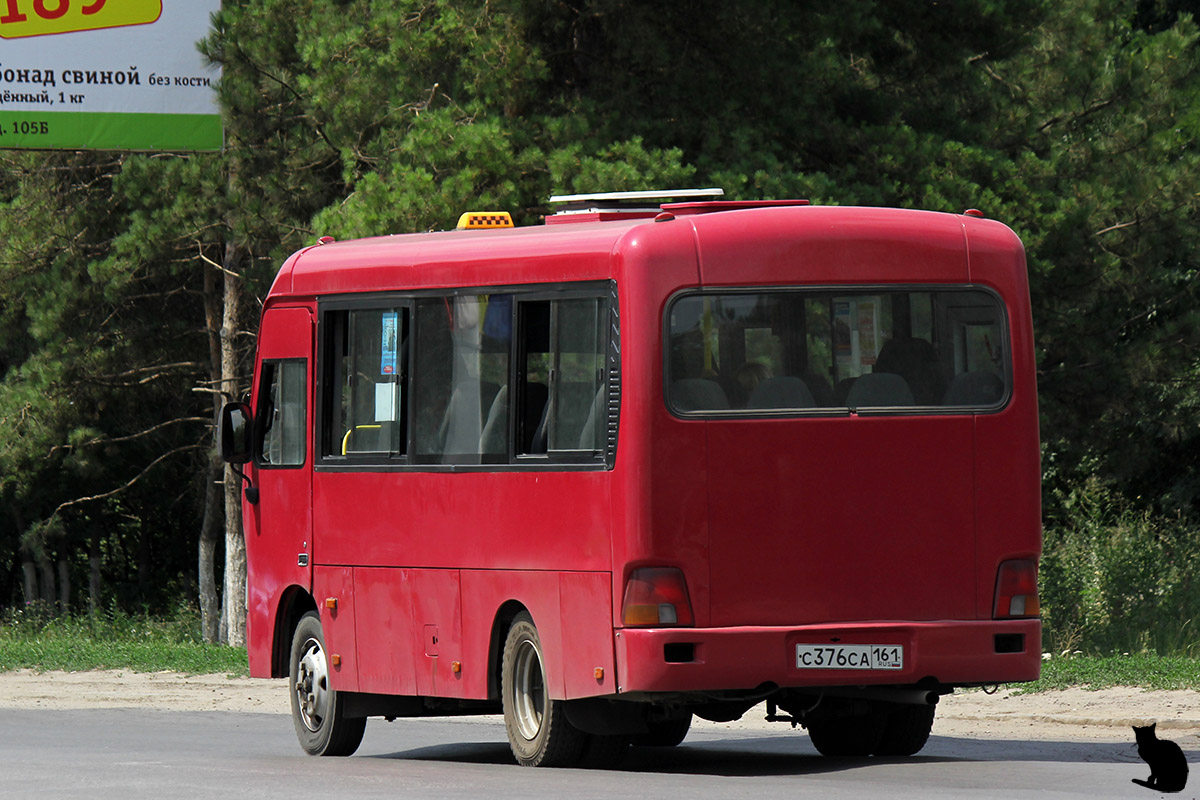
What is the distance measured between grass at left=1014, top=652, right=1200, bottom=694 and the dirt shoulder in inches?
6.4

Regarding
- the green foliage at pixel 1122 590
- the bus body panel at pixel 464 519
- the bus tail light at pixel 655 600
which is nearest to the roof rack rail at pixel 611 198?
the bus body panel at pixel 464 519

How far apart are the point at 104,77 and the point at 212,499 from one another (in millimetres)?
10758

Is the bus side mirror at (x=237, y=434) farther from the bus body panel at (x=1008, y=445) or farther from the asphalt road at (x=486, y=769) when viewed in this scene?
the bus body panel at (x=1008, y=445)

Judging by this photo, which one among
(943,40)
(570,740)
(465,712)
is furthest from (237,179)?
(570,740)

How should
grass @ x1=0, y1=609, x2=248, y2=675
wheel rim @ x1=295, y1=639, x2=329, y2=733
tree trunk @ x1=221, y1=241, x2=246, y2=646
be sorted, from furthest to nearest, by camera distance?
1. tree trunk @ x1=221, y1=241, x2=246, y2=646
2. grass @ x1=0, y1=609, x2=248, y2=675
3. wheel rim @ x1=295, y1=639, x2=329, y2=733

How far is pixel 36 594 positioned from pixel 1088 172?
976 inches

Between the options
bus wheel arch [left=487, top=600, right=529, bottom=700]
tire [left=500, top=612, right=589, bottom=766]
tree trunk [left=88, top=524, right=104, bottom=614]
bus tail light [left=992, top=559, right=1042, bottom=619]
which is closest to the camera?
bus tail light [left=992, top=559, right=1042, bottom=619]

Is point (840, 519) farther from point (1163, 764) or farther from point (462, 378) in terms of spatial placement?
point (462, 378)

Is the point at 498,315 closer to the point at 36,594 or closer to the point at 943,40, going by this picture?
the point at 943,40

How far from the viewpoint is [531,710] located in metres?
12.1

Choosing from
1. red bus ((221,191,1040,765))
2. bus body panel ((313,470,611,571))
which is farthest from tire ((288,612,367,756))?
red bus ((221,191,1040,765))

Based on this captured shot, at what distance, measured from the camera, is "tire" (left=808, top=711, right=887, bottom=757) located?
42.7ft

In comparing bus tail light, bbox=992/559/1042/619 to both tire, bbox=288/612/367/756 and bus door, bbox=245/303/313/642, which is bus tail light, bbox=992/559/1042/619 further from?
bus door, bbox=245/303/313/642

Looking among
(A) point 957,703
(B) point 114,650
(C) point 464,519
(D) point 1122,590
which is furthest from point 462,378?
(B) point 114,650
